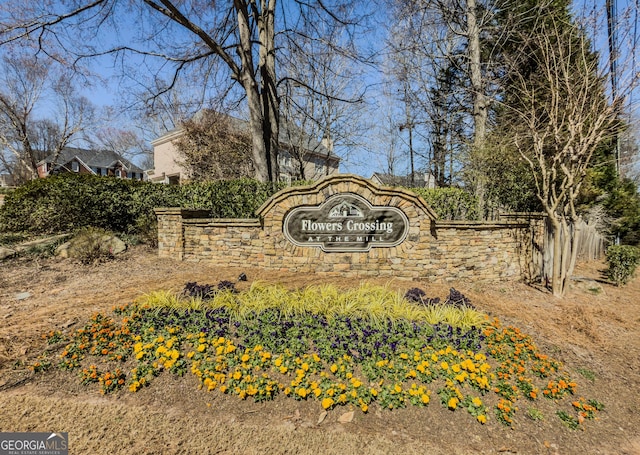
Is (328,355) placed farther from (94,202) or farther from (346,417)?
(94,202)

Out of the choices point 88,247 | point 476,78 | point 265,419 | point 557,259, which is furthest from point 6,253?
point 476,78

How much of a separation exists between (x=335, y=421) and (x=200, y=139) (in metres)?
16.9

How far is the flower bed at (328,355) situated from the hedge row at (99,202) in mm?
4081

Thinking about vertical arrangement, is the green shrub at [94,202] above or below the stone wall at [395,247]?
above

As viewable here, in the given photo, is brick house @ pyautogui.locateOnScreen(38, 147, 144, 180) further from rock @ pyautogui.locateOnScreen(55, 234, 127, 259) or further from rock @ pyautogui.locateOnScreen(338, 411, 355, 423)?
rock @ pyautogui.locateOnScreen(338, 411, 355, 423)

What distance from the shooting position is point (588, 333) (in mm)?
4160

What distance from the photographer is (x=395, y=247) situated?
19.4ft

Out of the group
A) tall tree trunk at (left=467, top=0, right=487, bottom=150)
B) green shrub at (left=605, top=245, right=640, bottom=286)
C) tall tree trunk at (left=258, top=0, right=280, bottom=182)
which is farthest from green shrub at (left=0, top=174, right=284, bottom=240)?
green shrub at (left=605, top=245, right=640, bottom=286)

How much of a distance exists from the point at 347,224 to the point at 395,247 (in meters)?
1.10

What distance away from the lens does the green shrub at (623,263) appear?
21.8 ft

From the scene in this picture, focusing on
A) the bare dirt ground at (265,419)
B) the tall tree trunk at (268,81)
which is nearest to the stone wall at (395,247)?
the bare dirt ground at (265,419)

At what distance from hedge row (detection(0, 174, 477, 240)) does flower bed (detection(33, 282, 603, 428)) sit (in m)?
4.08

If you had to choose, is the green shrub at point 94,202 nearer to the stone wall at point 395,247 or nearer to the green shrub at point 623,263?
the stone wall at point 395,247

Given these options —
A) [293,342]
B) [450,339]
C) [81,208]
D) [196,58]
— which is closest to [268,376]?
[293,342]
